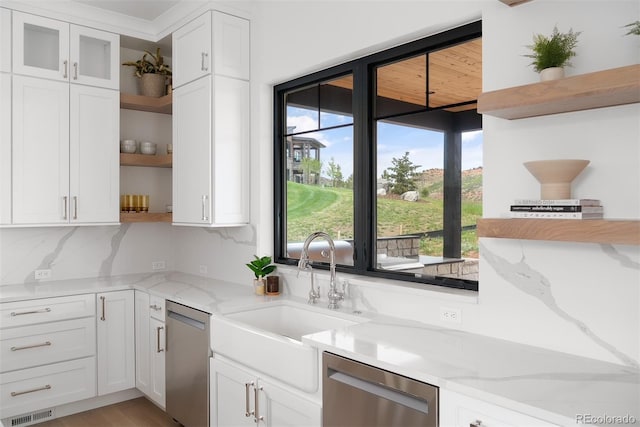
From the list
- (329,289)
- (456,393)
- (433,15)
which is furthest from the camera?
(329,289)

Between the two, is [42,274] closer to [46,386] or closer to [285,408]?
[46,386]

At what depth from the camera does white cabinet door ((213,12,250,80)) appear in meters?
3.22

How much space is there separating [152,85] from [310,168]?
68.1 inches

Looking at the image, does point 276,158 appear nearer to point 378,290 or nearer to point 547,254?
point 378,290

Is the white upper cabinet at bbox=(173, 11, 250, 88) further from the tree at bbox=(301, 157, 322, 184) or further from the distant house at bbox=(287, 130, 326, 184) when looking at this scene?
the tree at bbox=(301, 157, 322, 184)

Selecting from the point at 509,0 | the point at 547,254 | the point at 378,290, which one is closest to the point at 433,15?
the point at 509,0

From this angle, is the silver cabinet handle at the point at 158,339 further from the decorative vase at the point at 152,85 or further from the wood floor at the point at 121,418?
the decorative vase at the point at 152,85

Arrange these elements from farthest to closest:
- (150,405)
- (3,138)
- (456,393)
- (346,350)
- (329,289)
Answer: (150,405) < (3,138) < (329,289) < (346,350) < (456,393)

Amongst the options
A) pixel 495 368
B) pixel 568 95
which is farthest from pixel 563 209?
pixel 495 368

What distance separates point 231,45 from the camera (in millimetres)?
3293

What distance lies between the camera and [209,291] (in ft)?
10.6

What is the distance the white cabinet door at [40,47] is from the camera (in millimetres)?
3232

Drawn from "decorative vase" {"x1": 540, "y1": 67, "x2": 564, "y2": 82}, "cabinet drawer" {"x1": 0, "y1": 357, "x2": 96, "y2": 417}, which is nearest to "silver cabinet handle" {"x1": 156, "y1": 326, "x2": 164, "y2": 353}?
"cabinet drawer" {"x1": 0, "y1": 357, "x2": 96, "y2": 417}

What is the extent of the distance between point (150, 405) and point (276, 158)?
203cm
